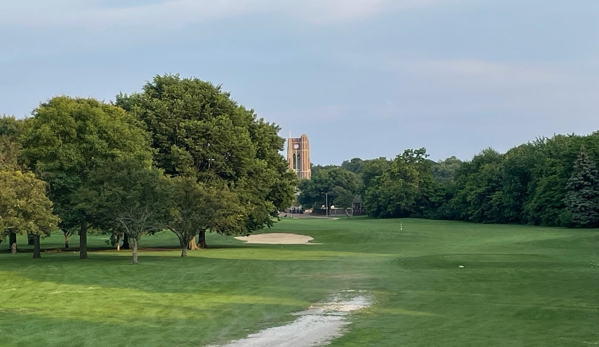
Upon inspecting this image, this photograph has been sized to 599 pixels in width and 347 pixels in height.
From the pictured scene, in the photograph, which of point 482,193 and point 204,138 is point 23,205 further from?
point 482,193

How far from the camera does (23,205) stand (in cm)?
3378

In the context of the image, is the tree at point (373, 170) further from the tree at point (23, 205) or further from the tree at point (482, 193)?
the tree at point (23, 205)

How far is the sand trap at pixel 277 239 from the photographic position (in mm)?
66381

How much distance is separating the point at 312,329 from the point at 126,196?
22.9m

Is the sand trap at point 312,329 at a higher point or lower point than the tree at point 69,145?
lower

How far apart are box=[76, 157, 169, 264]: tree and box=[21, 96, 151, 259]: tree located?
1.66 metres

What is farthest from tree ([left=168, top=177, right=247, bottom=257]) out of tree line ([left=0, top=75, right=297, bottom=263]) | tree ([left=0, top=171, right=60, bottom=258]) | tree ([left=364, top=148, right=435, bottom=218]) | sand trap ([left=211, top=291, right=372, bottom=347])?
tree ([left=364, top=148, right=435, bottom=218])

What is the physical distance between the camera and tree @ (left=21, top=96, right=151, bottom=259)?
130ft

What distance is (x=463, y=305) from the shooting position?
1988cm

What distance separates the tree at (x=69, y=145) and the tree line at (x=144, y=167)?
0.06 meters

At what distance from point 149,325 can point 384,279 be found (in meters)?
12.9

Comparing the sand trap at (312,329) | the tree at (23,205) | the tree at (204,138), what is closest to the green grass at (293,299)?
the sand trap at (312,329)

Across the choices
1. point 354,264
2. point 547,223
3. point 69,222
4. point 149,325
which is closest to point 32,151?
point 69,222

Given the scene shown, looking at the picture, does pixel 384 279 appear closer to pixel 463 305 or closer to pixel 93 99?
pixel 463 305
